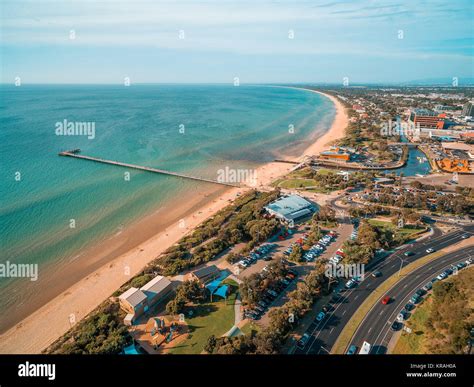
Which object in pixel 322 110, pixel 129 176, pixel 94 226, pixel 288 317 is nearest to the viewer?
pixel 288 317

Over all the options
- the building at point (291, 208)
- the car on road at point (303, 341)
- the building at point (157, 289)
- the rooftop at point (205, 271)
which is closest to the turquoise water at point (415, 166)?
the building at point (291, 208)

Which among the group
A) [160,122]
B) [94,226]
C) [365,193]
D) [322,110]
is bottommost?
[94,226]

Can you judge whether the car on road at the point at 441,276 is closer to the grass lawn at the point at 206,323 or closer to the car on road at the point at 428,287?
the car on road at the point at 428,287

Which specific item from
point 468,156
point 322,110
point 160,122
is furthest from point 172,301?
point 322,110

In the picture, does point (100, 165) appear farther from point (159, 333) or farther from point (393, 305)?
point (393, 305)

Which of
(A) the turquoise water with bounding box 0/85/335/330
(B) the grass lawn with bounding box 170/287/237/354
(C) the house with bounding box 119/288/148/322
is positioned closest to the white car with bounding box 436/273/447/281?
(B) the grass lawn with bounding box 170/287/237/354
